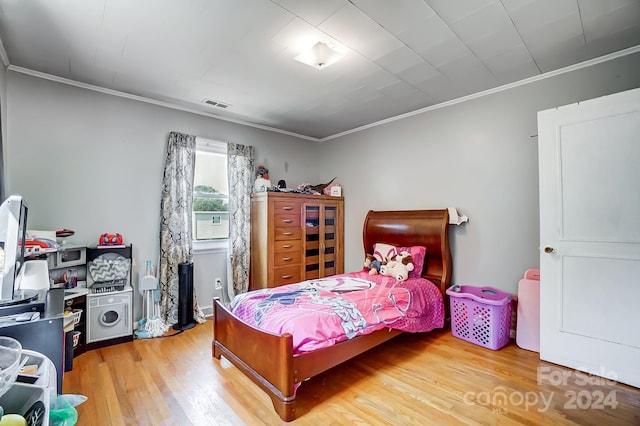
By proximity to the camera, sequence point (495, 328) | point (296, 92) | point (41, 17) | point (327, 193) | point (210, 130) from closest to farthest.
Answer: point (41, 17), point (495, 328), point (296, 92), point (210, 130), point (327, 193)

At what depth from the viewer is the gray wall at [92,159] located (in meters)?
2.72

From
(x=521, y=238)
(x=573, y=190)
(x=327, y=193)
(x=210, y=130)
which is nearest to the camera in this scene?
(x=573, y=190)

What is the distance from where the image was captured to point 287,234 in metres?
3.97

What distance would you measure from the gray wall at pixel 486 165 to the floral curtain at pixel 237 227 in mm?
1846

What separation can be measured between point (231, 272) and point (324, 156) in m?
2.42

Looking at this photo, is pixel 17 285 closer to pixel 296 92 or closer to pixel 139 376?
pixel 139 376

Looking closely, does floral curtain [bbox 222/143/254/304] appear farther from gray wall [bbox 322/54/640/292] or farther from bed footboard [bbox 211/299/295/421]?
gray wall [bbox 322/54/640/292]

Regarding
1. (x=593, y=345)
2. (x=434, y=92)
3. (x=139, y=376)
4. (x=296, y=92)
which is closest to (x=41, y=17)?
(x=296, y=92)

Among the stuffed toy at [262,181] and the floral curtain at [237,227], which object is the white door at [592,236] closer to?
the stuffed toy at [262,181]

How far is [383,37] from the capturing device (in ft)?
7.25

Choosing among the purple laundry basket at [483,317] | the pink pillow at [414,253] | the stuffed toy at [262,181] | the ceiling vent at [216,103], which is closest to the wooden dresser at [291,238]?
the stuffed toy at [262,181]

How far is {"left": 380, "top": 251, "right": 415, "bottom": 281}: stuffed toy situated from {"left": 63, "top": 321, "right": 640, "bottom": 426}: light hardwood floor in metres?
0.75

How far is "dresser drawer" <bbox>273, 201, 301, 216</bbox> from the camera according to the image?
3.86 metres

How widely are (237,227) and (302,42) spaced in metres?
2.42
